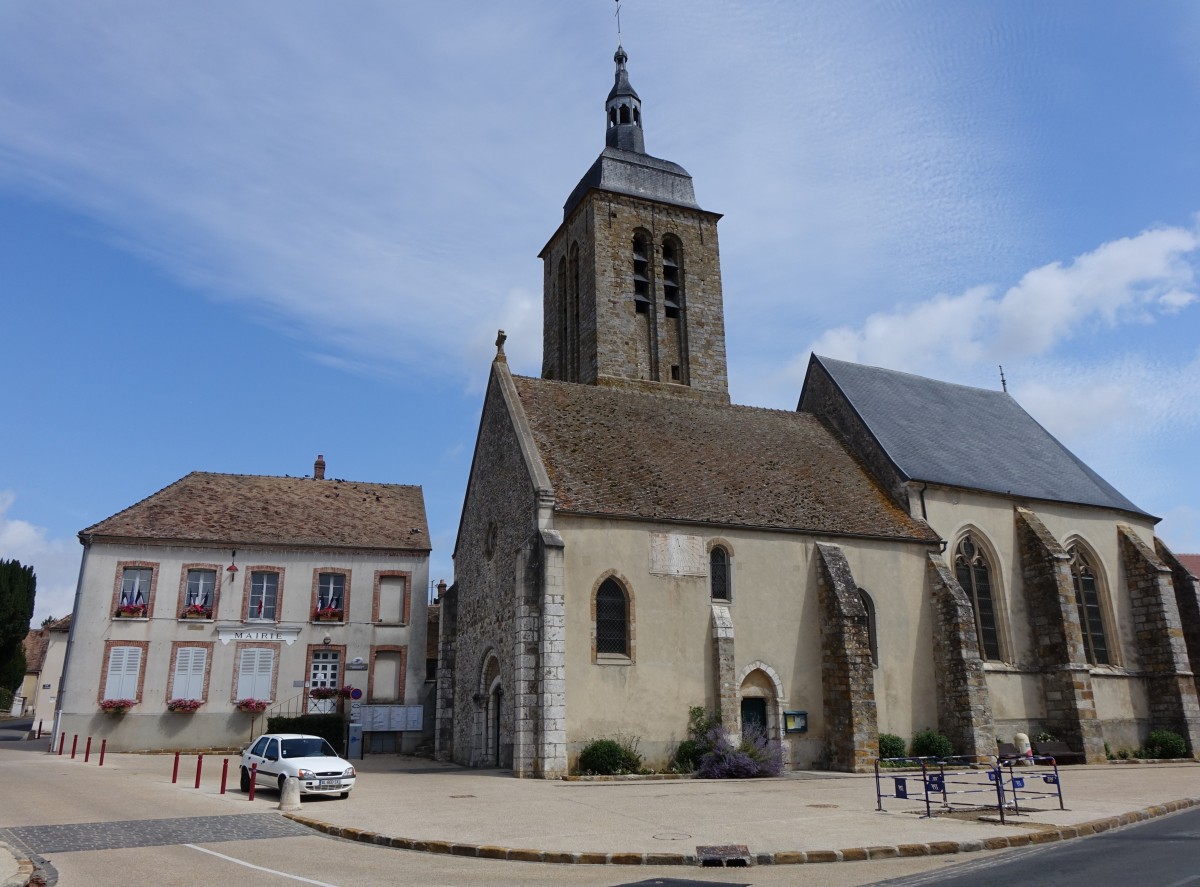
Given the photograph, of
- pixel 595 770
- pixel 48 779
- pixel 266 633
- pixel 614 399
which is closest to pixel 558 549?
pixel 595 770

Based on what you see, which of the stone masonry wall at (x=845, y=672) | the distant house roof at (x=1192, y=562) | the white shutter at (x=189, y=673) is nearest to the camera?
the stone masonry wall at (x=845, y=672)

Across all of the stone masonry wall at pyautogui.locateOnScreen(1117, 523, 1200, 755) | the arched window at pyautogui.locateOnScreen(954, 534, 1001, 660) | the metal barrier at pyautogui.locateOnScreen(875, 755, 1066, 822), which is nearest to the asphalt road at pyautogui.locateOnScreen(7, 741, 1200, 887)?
the metal barrier at pyautogui.locateOnScreen(875, 755, 1066, 822)

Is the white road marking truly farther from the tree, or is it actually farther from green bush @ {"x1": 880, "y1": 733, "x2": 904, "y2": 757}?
the tree

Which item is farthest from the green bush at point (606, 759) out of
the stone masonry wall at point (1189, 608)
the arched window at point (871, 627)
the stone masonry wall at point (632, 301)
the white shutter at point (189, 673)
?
the stone masonry wall at point (1189, 608)

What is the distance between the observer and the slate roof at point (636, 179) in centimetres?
2984

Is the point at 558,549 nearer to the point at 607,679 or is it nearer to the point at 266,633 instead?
the point at 607,679

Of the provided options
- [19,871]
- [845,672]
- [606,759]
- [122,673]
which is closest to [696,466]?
[845,672]

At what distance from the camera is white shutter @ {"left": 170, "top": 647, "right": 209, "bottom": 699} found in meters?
24.9

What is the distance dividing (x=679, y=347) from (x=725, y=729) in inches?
548

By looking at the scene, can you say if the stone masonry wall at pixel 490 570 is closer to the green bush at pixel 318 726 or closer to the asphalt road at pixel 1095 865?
the green bush at pixel 318 726

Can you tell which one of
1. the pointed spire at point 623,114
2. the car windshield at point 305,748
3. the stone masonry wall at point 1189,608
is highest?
the pointed spire at point 623,114

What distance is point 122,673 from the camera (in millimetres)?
24500

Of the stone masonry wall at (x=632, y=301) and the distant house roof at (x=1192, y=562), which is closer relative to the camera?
the stone masonry wall at (x=632, y=301)

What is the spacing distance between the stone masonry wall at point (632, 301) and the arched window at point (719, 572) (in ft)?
28.5
